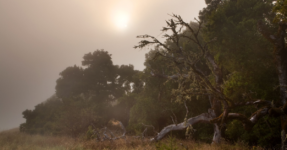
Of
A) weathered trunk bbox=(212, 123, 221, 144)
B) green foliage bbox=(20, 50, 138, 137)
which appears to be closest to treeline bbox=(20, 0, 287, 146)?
green foliage bbox=(20, 50, 138, 137)

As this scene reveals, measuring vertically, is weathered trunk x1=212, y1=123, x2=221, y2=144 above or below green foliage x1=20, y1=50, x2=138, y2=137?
below

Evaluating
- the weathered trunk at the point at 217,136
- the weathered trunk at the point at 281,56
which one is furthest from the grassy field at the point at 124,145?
the weathered trunk at the point at 281,56

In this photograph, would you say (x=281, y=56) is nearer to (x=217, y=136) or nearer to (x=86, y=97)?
→ (x=217, y=136)

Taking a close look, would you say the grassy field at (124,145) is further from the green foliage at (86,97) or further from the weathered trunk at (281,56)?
the green foliage at (86,97)

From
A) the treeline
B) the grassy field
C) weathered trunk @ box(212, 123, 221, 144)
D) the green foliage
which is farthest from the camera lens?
the green foliage

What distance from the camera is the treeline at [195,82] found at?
9688mm

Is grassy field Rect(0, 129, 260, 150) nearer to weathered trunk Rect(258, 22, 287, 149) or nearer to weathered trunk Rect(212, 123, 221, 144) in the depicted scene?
weathered trunk Rect(212, 123, 221, 144)

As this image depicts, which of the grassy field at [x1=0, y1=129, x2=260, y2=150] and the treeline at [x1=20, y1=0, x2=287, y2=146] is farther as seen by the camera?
the treeline at [x1=20, y1=0, x2=287, y2=146]

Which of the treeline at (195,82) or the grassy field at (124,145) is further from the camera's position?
the treeline at (195,82)

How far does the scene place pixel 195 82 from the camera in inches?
354

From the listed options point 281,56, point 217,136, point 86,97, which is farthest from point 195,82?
point 86,97

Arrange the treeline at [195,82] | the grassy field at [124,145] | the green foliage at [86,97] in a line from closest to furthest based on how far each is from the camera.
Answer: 1. the grassy field at [124,145]
2. the treeline at [195,82]
3. the green foliage at [86,97]

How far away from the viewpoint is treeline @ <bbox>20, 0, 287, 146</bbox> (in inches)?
381

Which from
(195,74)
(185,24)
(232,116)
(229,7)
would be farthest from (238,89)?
(229,7)
